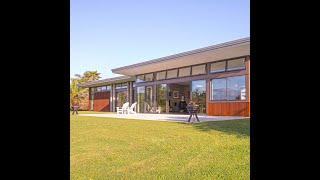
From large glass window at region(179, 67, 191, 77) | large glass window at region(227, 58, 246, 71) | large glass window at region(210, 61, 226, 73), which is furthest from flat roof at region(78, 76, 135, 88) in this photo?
large glass window at region(227, 58, 246, 71)

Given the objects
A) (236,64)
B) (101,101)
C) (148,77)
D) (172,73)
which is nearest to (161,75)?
(172,73)

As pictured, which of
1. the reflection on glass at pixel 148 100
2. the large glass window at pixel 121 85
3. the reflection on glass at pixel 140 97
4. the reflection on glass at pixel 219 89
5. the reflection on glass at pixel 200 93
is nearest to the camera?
the reflection on glass at pixel 219 89

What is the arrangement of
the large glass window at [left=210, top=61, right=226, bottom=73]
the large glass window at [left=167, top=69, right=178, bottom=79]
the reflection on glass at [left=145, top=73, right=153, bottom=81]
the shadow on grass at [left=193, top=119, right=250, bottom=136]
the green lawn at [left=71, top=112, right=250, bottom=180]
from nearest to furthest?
the green lawn at [left=71, top=112, right=250, bottom=180] < the shadow on grass at [left=193, top=119, right=250, bottom=136] < the large glass window at [left=210, top=61, right=226, bottom=73] < the large glass window at [left=167, top=69, right=178, bottom=79] < the reflection on glass at [left=145, top=73, right=153, bottom=81]

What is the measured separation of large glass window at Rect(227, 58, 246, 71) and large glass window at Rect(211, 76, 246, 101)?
493 mm

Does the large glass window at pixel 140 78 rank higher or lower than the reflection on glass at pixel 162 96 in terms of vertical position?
higher

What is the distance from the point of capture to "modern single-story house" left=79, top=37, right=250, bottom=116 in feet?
45.9

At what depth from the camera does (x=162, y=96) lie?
19.7 meters

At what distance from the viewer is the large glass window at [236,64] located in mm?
14095

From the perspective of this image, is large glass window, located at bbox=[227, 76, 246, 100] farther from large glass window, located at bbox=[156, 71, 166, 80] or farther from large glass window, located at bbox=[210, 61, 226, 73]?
large glass window, located at bbox=[156, 71, 166, 80]

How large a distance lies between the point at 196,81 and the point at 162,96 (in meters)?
3.67

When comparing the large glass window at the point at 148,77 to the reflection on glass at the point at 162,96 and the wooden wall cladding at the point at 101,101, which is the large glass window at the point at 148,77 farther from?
the wooden wall cladding at the point at 101,101

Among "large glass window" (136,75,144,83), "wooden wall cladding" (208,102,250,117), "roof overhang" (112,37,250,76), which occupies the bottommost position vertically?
"wooden wall cladding" (208,102,250,117)

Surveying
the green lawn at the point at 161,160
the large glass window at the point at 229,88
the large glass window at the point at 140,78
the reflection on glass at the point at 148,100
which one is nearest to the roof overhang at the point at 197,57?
the large glass window at the point at 140,78
